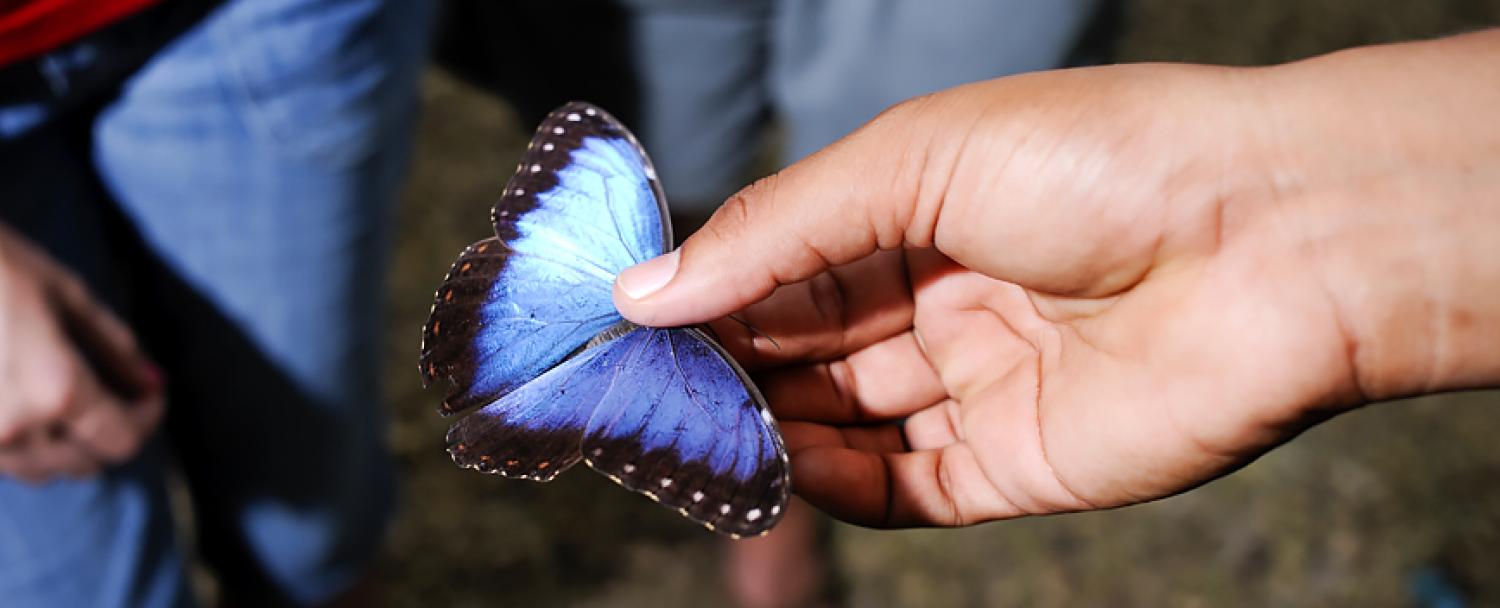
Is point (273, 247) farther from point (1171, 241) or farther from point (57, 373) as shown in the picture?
point (1171, 241)

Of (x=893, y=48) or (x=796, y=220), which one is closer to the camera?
(x=796, y=220)

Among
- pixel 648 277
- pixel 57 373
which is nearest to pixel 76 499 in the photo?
pixel 57 373

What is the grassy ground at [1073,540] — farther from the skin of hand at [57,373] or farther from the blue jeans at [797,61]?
the skin of hand at [57,373]

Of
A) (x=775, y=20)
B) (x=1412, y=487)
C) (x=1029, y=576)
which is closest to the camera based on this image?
(x=775, y=20)

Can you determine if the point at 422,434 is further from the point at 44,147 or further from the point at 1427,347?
the point at 1427,347

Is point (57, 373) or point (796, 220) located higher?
point (796, 220)

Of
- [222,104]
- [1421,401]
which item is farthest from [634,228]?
[1421,401]

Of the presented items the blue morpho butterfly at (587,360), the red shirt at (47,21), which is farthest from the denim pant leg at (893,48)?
the red shirt at (47,21)
